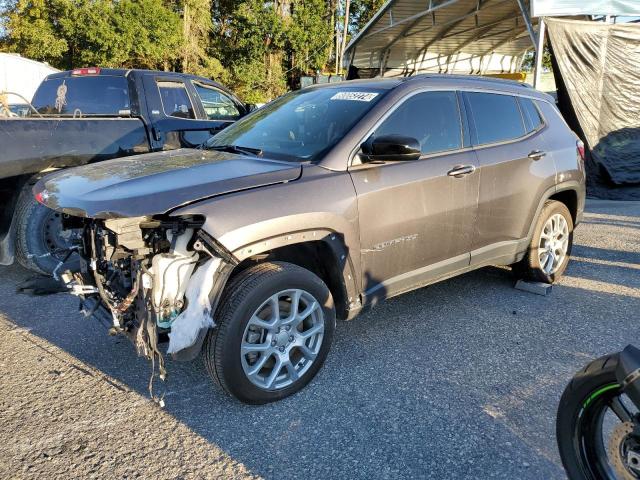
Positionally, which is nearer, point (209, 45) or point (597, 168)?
point (597, 168)

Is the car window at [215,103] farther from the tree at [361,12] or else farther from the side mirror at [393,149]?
the tree at [361,12]

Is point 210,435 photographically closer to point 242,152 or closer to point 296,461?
point 296,461

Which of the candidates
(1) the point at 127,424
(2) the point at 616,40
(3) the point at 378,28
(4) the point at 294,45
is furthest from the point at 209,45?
(1) the point at 127,424

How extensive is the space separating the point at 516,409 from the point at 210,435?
1.78 metres

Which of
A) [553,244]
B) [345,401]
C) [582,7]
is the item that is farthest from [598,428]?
[582,7]

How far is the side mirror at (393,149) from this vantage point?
3215 millimetres

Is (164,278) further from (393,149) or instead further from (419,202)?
(419,202)

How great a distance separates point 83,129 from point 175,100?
1656 mm

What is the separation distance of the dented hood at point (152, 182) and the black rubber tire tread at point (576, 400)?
185 cm

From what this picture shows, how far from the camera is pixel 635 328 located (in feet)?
13.4

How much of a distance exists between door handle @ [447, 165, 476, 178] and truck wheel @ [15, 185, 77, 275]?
3.60 m

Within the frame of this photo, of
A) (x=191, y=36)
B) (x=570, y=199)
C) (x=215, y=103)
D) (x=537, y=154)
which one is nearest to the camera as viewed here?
(x=537, y=154)

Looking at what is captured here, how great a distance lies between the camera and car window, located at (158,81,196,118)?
6488 millimetres

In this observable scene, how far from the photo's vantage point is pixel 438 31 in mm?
18297
